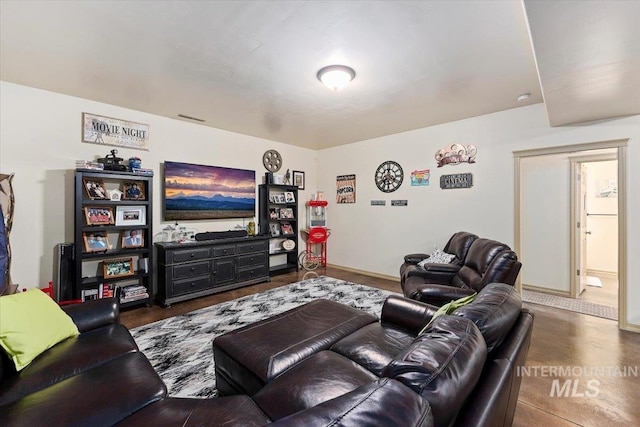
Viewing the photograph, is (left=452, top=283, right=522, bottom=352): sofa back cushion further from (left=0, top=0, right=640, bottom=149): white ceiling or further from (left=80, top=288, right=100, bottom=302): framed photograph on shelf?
(left=80, top=288, right=100, bottom=302): framed photograph on shelf

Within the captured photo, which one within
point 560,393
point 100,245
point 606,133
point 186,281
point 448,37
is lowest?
point 560,393

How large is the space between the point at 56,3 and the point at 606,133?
5.06 meters

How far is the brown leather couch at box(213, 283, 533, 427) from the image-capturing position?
0.84 meters

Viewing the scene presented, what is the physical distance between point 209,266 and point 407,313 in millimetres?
3055

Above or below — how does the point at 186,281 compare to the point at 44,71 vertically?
below

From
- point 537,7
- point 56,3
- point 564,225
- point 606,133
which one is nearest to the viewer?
point 537,7

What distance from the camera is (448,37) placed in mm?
2082

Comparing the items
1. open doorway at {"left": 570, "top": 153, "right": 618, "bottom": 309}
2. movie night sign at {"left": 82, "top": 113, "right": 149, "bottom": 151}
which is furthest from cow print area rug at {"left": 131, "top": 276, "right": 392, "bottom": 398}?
open doorway at {"left": 570, "top": 153, "right": 618, "bottom": 309}

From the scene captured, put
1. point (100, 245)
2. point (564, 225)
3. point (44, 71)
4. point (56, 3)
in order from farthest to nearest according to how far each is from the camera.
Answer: point (564, 225) → point (100, 245) → point (44, 71) → point (56, 3)

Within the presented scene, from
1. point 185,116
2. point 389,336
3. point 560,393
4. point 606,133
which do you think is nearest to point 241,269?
point 185,116

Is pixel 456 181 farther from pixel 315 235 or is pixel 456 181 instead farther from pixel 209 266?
pixel 209 266

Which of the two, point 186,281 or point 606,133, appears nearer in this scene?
point 606,133

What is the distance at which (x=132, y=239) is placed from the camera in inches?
142

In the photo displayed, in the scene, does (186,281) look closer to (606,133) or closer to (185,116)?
(185,116)
